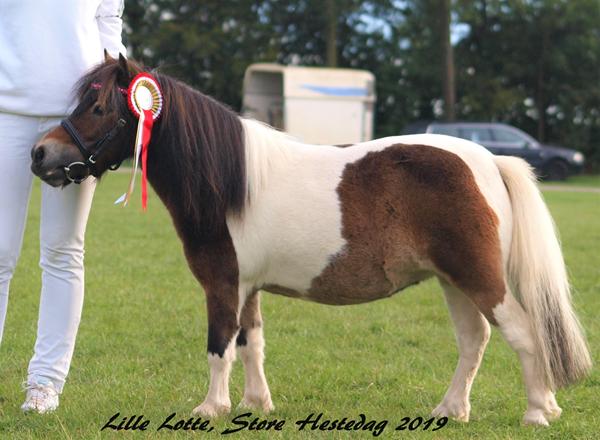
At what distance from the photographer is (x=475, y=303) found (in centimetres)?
370

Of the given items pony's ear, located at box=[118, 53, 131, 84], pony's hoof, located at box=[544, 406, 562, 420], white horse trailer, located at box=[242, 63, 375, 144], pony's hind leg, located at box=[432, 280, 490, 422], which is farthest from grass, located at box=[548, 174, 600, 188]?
pony's ear, located at box=[118, 53, 131, 84]

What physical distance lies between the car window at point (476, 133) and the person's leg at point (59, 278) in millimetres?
22440

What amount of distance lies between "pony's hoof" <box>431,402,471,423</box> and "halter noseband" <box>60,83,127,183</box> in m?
2.15

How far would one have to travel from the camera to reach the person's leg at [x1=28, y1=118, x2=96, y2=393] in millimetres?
3889

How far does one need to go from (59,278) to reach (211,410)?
1033 mm

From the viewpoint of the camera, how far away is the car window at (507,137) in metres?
25.5

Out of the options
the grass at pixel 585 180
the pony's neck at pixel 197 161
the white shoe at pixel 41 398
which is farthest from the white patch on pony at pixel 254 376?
the grass at pixel 585 180

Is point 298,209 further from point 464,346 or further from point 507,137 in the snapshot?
point 507,137

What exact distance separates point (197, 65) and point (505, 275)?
1301 inches

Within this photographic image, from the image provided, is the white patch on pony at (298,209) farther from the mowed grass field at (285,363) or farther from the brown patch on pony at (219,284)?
the mowed grass field at (285,363)

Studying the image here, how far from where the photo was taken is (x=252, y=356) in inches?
163

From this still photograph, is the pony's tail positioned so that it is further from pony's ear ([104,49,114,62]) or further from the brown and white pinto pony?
pony's ear ([104,49,114,62])

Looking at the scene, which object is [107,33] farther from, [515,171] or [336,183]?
[515,171]

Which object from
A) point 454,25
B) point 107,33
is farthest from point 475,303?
point 454,25
